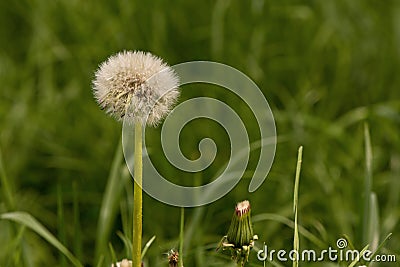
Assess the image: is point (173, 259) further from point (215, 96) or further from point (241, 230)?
point (215, 96)

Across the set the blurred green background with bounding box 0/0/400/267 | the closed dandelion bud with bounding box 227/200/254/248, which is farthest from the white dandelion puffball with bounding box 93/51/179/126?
the blurred green background with bounding box 0/0/400/267

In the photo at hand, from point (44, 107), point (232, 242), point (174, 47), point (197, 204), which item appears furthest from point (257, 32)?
point (232, 242)

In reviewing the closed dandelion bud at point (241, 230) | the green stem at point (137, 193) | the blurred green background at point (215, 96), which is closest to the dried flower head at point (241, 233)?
the closed dandelion bud at point (241, 230)

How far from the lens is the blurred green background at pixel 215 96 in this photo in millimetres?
2650

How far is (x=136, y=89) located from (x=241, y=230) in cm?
30

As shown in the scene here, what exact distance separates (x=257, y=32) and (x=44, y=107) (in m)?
0.93

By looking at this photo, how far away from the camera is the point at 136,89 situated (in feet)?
4.11

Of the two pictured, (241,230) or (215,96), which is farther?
(215,96)

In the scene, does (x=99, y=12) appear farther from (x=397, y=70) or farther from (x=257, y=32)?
(x=397, y=70)

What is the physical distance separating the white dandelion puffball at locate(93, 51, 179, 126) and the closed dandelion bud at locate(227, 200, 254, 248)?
212mm

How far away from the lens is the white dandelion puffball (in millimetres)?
1246

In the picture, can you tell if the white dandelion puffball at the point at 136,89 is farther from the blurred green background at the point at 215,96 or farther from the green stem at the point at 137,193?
the blurred green background at the point at 215,96

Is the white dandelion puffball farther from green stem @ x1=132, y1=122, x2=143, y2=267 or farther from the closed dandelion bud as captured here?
the closed dandelion bud

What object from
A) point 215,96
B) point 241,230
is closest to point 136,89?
point 241,230
